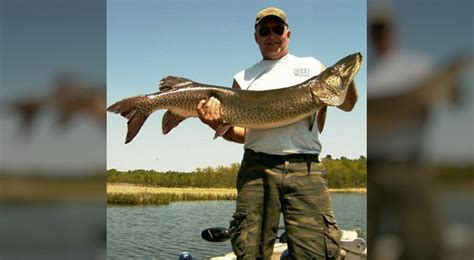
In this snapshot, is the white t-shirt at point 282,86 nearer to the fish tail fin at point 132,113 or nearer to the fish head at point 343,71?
the fish head at point 343,71

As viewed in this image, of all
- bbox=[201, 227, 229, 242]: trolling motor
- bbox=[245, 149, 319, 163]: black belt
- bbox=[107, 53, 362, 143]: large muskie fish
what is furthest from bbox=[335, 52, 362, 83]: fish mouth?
bbox=[201, 227, 229, 242]: trolling motor

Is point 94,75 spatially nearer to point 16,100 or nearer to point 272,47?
point 16,100

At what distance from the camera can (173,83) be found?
400cm

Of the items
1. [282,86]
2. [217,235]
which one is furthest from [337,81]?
[217,235]

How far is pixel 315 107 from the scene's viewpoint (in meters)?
3.60

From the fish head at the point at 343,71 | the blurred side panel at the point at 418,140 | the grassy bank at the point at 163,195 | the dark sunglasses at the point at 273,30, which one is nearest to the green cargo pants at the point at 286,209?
the fish head at the point at 343,71

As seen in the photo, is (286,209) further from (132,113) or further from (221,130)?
(132,113)

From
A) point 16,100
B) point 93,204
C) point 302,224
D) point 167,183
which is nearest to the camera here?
point 93,204

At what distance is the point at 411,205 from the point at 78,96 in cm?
104

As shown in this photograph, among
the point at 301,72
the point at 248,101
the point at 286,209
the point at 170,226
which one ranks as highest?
the point at 301,72

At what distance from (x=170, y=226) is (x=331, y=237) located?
27254mm

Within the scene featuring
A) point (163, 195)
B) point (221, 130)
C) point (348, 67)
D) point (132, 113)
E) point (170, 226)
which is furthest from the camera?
point (163, 195)

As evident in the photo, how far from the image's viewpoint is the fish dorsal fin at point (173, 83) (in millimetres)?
3943

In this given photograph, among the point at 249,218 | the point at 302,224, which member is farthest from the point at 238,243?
the point at 302,224
